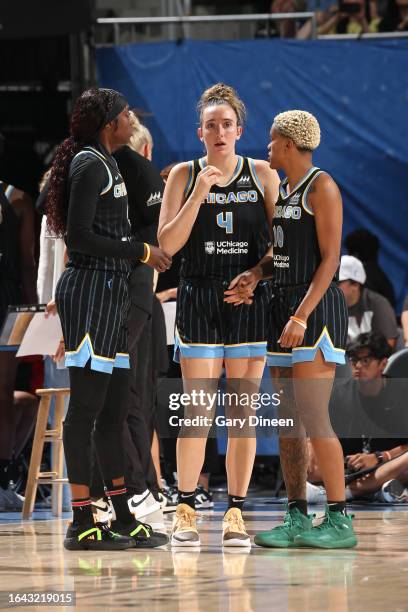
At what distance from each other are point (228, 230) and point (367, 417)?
2.56 m

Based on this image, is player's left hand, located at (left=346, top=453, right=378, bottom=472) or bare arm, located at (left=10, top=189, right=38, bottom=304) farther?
bare arm, located at (left=10, top=189, right=38, bottom=304)

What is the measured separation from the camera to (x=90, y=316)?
14.9ft

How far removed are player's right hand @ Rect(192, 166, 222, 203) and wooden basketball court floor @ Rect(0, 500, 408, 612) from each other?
141cm

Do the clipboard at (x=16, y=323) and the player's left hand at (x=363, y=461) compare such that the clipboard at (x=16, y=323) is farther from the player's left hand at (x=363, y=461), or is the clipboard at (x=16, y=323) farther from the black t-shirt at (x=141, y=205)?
the player's left hand at (x=363, y=461)

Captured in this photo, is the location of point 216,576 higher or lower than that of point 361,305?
lower

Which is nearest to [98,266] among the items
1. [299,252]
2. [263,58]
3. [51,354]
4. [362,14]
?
[299,252]

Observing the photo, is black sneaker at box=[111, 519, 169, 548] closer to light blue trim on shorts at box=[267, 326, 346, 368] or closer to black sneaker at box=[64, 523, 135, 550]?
black sneaker at box=[64, 523, 135, 550]

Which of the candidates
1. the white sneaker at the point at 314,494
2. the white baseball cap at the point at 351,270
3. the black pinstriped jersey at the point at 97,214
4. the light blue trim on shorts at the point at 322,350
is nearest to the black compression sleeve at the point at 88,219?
the black pinstriped jersey at the point at 97,214

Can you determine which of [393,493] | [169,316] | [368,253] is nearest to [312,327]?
[169,316]

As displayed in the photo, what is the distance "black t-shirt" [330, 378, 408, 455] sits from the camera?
6961 millimetres

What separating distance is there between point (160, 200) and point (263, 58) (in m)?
3.67

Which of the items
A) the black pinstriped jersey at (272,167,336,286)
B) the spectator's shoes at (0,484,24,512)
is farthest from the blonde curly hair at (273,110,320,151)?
the spectator's shoes at (0,484,24,512)

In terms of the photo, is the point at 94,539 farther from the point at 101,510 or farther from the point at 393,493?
the point at 393,493

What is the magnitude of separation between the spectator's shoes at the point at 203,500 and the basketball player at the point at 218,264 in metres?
1.83
